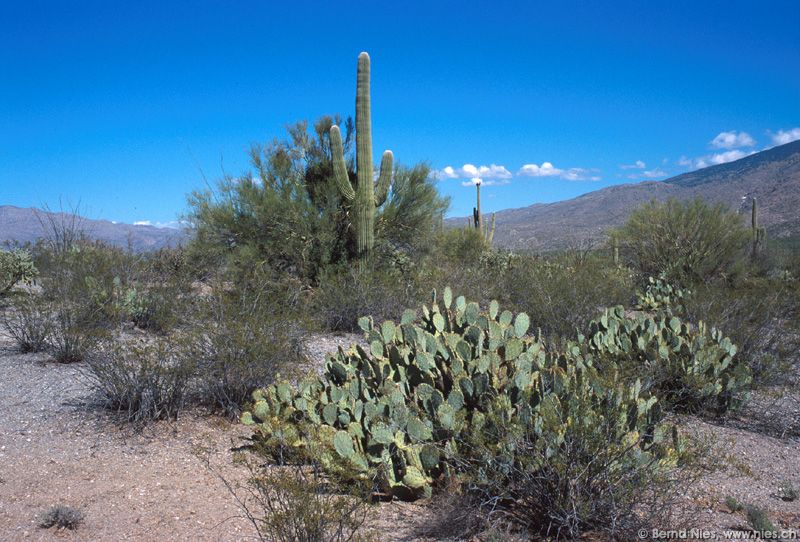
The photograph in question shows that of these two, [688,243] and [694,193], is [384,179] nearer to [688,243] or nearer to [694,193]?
[688,243]

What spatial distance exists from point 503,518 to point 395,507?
0.80m

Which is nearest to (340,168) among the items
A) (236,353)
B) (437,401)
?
(236,353)

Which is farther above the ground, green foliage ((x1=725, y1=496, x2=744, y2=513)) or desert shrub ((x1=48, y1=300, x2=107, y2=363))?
desert shrub ((x1=48, y1=300, x2=107, y2=363))

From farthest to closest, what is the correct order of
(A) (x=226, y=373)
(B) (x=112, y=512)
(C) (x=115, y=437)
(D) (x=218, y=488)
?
(A) (x=226, y=373)
(C) (x=115, y=437)
(D) (x=218, y=488)
(B) (x=112, y=512)

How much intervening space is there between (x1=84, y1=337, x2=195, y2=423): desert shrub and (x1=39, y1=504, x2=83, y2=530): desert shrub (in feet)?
5.77

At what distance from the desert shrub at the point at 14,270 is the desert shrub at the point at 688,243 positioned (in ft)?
49.3

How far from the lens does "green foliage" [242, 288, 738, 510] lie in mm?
3984

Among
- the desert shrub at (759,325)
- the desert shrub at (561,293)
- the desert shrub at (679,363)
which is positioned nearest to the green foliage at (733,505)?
the desert shrub at (679,363)

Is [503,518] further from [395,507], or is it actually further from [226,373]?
[226,373]

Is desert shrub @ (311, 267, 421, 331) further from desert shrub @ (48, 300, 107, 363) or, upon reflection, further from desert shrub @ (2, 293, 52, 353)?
desert shrub @ (2, 293, 52, 353)

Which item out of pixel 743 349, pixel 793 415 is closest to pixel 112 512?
pixel 793 415

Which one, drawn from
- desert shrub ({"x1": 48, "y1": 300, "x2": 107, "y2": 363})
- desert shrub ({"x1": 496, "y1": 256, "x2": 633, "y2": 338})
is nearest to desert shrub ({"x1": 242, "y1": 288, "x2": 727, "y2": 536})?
desert shrub ({"x1": 48, "y1": 300, "x2": 107, "y2": 363})

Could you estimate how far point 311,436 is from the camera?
15.0 feet

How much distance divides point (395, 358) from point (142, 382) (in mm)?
2508
